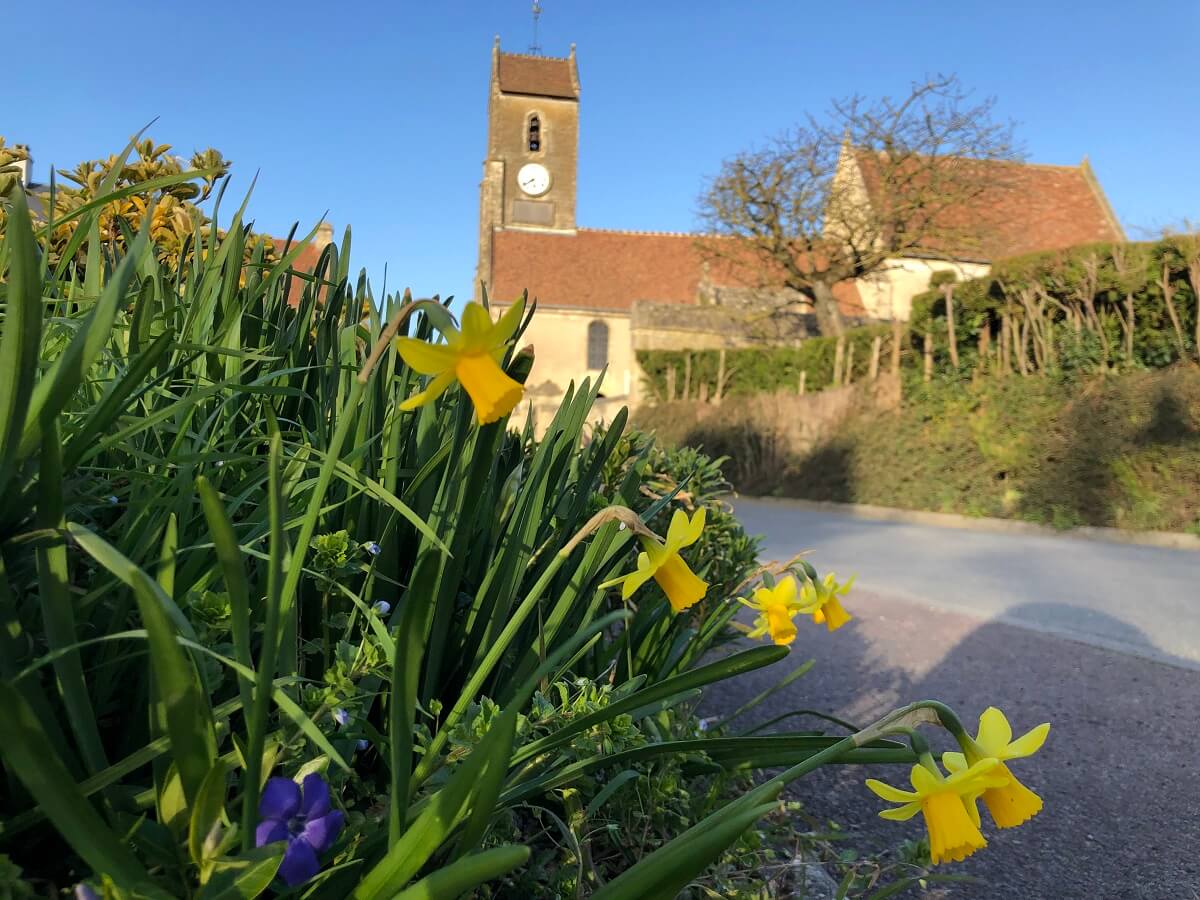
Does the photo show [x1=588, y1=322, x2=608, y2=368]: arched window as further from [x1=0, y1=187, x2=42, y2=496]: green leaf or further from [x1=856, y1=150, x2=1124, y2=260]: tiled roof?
[x1=0, y1=187, x2=42, y2=496]: green leaf

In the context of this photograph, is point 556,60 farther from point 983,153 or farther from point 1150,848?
point 1150,848

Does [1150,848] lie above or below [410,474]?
below

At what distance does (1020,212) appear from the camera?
25797 millimetres

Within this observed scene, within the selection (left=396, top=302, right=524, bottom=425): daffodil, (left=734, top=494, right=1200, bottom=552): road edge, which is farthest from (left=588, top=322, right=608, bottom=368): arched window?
(left=396, top=302, right=524, bottom=425): daffodil

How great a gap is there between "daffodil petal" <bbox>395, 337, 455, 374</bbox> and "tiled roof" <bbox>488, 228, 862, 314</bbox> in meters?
31.1

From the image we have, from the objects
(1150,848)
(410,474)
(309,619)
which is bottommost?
(1150,848)

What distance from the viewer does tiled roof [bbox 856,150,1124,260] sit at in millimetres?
19266

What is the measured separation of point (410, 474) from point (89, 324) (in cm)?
52

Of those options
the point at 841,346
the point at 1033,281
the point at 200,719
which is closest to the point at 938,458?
the point at 1033,281

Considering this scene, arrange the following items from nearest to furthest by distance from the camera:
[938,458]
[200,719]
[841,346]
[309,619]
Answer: [200,719]
[309,619]
[938,458]
[841,346]

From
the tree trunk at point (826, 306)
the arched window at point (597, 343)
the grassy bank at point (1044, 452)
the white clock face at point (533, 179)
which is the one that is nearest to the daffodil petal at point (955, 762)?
the grassy bank at point (1044, 452)

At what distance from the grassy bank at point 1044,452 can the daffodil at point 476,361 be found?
8.70 metres

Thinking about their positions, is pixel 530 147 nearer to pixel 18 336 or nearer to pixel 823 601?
pixel 823 601

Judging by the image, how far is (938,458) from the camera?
1060cm
